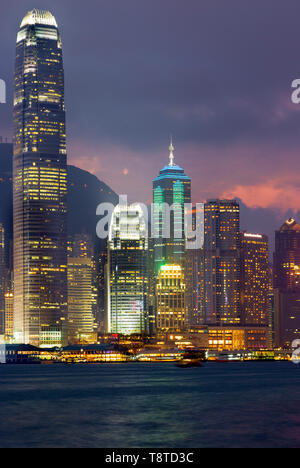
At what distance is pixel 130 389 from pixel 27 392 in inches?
712

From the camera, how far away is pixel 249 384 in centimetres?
18125

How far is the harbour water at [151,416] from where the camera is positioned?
295ft

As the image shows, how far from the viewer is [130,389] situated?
165 m

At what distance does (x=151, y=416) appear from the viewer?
11231 cm

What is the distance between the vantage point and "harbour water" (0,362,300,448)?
89812mm

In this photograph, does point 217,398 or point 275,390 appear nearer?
point 217,398

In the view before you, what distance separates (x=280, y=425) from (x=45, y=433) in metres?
24.2
